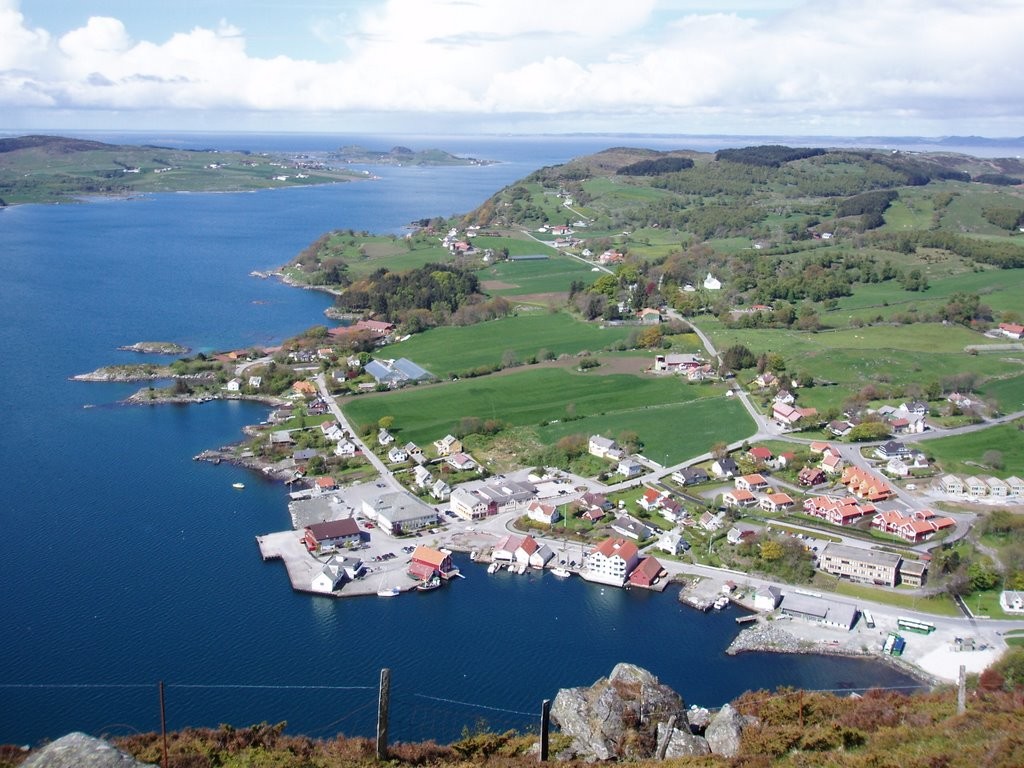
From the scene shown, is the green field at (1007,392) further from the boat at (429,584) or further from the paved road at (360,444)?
the boat at (429,584)

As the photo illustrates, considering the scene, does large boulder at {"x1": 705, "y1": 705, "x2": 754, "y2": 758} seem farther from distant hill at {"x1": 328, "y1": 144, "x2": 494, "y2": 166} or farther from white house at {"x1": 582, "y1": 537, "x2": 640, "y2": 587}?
distant hill at {"x1": 328, "y1": 144, "x2": 494, "y2": 166}

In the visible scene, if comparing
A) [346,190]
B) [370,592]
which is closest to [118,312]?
[370,592]

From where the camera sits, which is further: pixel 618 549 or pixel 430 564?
pixel 618 549

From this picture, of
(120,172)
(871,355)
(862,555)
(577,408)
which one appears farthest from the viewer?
(120,172)

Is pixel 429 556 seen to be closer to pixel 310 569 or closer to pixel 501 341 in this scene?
pixel 310 569

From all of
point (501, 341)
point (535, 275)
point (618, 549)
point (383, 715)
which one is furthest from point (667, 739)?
point (535, 275)

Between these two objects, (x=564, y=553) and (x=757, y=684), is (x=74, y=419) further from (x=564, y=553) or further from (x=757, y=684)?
(x=757, y=684)

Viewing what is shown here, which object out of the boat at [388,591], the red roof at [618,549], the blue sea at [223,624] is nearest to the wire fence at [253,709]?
the blue sea at [223,624]
